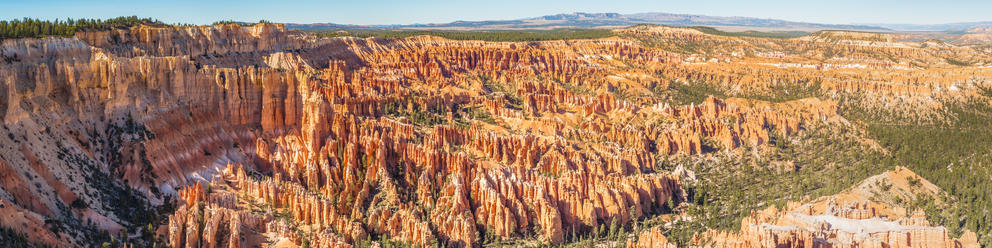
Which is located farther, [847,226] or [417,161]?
[417,161]

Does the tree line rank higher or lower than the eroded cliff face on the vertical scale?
higher

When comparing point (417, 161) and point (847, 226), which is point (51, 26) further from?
point (847, 226)

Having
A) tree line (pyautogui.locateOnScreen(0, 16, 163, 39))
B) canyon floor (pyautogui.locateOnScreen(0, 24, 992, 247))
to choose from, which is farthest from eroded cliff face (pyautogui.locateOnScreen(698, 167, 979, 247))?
tree line (pyautogui.locateOnScreen(0, 16, 163, 39))

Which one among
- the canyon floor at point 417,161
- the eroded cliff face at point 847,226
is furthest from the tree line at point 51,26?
the eroded cliff face at point 847,226

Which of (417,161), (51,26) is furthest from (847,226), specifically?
(51,26)

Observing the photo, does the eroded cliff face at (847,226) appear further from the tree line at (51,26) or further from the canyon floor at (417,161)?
the tree line at (51,26)

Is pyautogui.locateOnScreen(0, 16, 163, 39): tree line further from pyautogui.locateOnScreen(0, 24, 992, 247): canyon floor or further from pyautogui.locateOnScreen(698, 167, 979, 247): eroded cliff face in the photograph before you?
pyautogui.locateOnScreen(698, 167, 979, 247): eroded cliff face

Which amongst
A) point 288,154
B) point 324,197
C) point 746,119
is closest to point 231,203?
point 324,197

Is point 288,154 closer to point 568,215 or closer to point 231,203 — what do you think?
point 231,203

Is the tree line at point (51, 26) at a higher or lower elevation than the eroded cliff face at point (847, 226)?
higher
